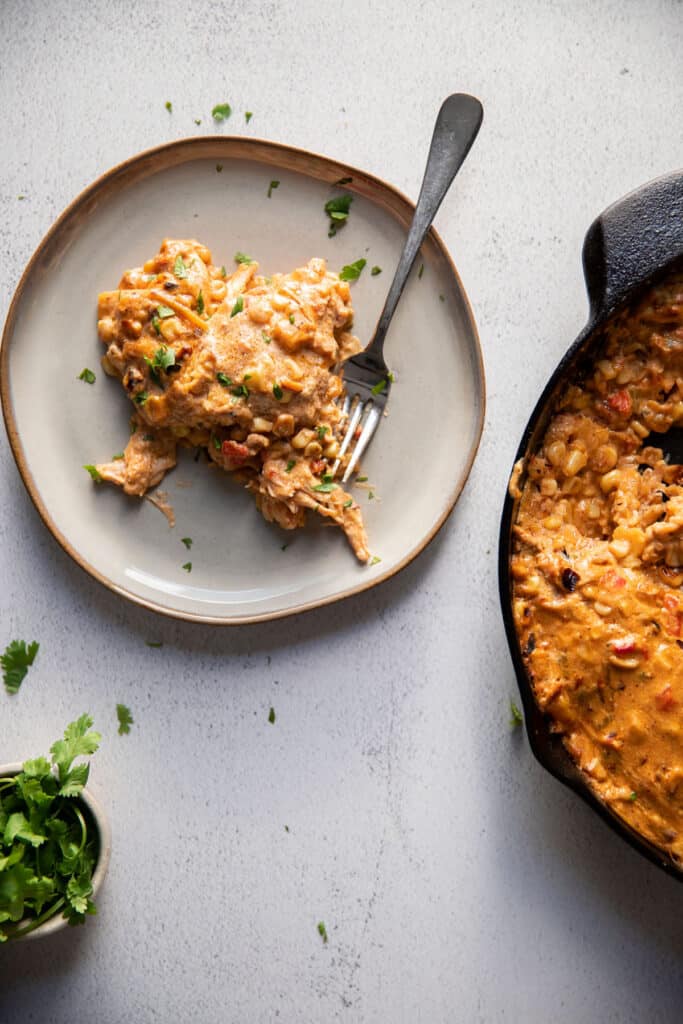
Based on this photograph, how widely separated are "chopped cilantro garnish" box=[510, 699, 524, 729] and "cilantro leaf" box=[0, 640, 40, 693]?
1.32 metres

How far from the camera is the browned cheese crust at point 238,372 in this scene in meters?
2.32

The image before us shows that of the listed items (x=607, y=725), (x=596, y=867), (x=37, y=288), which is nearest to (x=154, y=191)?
(x=37, y=288)

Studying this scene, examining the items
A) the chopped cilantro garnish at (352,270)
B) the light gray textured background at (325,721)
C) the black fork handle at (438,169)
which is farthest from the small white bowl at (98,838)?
the chopped cilantro garnish at (352,270)

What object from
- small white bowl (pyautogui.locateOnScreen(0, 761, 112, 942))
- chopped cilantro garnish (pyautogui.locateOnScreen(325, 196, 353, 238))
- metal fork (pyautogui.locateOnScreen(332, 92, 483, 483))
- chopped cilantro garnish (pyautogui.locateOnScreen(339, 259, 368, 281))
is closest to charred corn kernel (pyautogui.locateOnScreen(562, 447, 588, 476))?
metal fork (pyautogui.locateOnScreen(332, 92, 483, 483))

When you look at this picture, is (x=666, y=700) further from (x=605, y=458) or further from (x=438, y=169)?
(x=438, y=169)

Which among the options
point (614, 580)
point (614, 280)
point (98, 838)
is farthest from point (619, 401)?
point (98, 838)

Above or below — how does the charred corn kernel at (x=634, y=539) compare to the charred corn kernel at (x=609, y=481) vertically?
below

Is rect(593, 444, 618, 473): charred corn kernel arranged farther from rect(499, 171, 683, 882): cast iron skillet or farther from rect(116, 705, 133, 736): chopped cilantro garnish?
rect(116, 705, 133, 736): chopped cilantro garnish

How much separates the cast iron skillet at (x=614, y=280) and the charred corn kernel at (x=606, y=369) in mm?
85

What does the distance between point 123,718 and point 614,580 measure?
1362mm

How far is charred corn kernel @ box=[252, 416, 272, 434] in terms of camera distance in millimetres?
2352

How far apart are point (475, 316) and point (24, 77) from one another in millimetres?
1417

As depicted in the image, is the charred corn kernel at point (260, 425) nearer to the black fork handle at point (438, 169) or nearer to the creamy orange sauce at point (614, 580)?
the black fork handle at point (438, 169)

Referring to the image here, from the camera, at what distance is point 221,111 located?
2523mm
